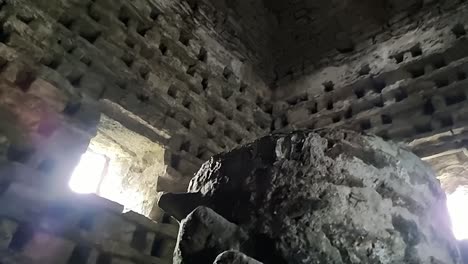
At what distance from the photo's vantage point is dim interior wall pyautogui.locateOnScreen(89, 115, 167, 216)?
134 inches

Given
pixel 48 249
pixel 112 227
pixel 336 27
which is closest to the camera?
pixel 48 249

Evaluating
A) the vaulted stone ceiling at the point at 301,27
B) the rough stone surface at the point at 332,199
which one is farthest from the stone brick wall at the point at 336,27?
the rough stone surface at the point at 332,199

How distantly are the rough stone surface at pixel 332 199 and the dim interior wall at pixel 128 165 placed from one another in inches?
76.4

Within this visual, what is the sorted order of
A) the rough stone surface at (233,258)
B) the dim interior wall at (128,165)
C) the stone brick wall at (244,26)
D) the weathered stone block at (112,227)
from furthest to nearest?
the stone brick wall at (244,26) → the dim interior wall at (128,165) → the weathered stone block at (112,227) → the rough stone surface at (233,258)

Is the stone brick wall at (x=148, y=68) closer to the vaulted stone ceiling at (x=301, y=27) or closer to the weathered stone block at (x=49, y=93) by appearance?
the weathered stone block at (x=49, y=93)

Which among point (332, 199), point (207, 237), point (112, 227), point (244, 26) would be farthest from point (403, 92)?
point (207, 237)

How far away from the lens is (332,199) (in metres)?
1.32

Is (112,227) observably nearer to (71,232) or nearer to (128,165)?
(71,232)

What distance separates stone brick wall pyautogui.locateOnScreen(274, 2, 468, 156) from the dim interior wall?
5.98ft

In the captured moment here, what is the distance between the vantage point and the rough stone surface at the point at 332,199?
1247mm

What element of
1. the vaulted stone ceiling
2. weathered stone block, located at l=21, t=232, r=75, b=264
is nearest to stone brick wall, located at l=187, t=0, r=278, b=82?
the vaulted stone ceiling

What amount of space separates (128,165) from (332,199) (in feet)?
8.92

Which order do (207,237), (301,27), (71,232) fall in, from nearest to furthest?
(207,237) < (71,232) < (301,27)

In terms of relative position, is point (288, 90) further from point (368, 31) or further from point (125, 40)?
point (125, 40)
